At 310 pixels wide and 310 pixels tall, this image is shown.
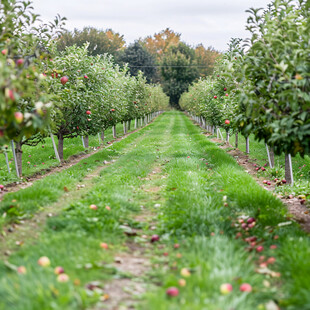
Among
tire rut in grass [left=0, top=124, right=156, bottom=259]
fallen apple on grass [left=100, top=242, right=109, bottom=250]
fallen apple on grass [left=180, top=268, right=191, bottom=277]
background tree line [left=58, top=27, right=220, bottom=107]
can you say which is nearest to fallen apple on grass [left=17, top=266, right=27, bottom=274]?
tire rut in grass [left=0, top=124, right=156, bottom=259]

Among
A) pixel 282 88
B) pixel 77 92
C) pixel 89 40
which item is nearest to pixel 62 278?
pixel 282 88

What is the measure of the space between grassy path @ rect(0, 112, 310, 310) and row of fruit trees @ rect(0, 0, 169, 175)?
132 cm

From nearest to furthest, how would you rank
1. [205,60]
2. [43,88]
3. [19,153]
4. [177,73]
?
[43,88] → [19,153] → [177,73] → [205,60]

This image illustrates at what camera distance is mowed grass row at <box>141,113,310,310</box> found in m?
2.64

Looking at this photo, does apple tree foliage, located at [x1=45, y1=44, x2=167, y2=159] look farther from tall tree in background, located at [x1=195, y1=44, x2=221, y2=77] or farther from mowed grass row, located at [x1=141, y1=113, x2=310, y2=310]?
tall tree in background, located at [x1=195, y1=44, x2=221, y2=77]

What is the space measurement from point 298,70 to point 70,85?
735 cm

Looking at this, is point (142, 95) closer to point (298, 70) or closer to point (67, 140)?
point (67, 140)

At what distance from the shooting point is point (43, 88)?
6.36 meters

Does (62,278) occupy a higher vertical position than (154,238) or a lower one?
higher

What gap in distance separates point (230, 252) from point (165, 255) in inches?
28.9

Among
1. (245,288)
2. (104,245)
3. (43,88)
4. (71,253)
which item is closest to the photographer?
(245,288)

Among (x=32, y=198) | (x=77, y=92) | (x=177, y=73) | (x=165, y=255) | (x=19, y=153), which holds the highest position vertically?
(x=177, y=73)

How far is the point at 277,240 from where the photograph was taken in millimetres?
3885

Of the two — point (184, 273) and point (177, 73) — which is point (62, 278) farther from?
point (177, 73)
